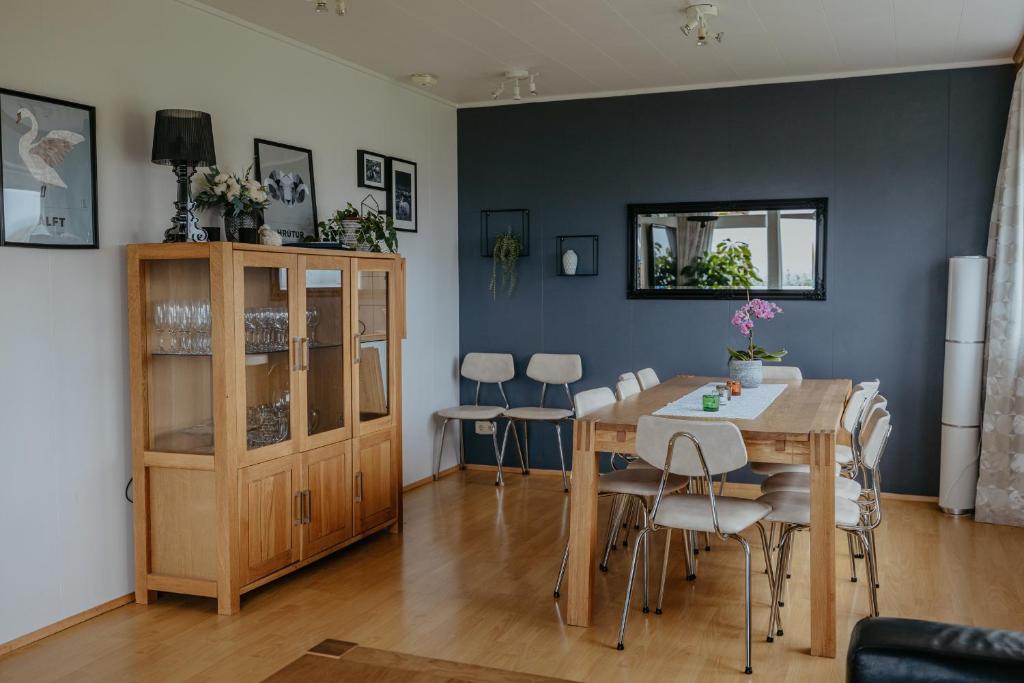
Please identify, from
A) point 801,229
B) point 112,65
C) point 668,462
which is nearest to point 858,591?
point 668,462

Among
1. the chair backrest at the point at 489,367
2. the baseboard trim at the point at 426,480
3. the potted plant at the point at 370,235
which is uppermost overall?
the potted plant at the point at 370,235

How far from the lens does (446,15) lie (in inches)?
182

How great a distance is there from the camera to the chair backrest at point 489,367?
6.78m

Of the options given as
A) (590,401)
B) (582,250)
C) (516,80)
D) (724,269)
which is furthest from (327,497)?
(724,269)

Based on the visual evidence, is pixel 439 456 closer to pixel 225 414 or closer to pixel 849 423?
pixel 225 414

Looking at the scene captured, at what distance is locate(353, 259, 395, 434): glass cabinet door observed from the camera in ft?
15.7

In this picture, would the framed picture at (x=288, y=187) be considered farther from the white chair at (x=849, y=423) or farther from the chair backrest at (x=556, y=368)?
the white chair at (x=849, y=423)

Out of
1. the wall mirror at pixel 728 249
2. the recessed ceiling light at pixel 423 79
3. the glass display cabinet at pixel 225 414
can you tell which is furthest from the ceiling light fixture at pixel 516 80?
the glass display cabinet at pixel 225 414

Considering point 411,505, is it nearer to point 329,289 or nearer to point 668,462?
point 329,289

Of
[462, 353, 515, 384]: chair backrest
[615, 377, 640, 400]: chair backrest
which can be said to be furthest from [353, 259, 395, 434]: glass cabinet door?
[462, 353, 515, 384]: chair backrest

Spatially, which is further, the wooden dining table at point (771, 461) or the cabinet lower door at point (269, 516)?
the cabinet lower door at point (269, 516)

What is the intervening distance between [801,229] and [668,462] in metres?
3.12

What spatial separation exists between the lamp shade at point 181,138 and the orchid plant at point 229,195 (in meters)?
0.20

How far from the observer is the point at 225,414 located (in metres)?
3.88
